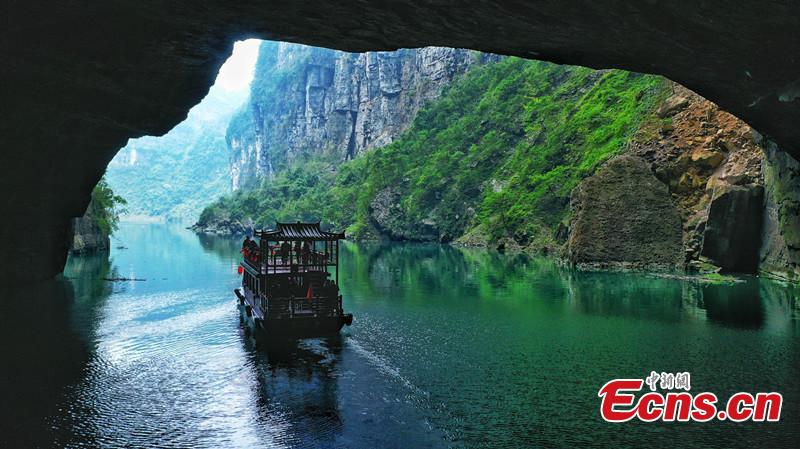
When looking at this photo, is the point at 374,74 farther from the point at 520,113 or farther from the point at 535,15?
the point at 535,15

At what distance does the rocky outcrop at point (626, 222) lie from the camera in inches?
2275

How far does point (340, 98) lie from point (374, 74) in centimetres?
1749

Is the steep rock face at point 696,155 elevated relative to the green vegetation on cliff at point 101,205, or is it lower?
elevated

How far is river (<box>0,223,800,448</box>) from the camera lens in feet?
54.3

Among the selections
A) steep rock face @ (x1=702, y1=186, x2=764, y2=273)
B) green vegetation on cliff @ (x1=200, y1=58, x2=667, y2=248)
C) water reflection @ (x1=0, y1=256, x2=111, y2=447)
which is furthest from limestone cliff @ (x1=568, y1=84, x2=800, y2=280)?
water reflection @ (x1=0, y1=256, x2=111, y2=447)

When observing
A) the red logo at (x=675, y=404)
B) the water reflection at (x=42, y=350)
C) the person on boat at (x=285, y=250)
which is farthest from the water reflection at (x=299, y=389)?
the red logo at (x=675, y=404)

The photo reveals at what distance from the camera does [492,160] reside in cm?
11212

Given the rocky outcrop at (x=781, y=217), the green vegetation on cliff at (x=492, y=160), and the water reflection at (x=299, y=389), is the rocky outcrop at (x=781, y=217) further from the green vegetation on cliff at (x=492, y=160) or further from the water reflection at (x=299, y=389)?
the water reflection at (x=299, y=389)

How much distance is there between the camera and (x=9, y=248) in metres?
42.1

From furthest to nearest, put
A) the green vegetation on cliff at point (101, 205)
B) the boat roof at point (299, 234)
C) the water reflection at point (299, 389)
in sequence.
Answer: the green vegetation on cliff at point (101, 205) < the boat roof at point (299, 234) < the water reflection at point (299, 389)

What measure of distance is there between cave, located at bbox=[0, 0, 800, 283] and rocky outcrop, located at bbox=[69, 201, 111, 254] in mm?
50635

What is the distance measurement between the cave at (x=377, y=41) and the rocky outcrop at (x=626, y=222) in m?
31.2

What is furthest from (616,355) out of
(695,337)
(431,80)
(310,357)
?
(431,80)

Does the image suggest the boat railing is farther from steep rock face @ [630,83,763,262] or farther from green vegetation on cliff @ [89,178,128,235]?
green vegetation on cliff @ [89,178,128,235]
